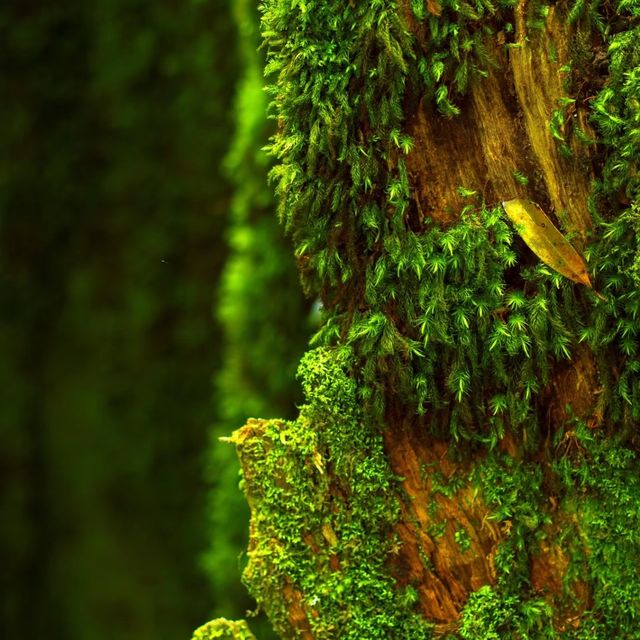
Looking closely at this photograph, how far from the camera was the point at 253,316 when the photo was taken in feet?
8.57

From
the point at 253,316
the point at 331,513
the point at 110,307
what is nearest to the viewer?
the point at 331,513

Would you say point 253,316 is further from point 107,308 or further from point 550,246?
point 107,308

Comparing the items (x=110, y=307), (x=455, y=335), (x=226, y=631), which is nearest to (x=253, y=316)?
(x=226, y=631)

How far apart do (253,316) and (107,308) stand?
1.73 m

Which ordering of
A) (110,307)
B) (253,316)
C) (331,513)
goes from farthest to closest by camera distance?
1. (110,307)
2. (253,316)
3. (331,513)

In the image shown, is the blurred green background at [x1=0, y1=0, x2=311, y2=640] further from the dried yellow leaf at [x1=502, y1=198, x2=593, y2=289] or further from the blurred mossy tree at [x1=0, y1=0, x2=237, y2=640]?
the dried yellow leaf at [x1=502, y1=198, x2=593, y2=289]

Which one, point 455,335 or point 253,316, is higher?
point 253,316

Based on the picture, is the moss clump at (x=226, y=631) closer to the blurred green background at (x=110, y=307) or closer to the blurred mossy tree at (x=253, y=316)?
the blurred mossy tree at (x=253, y=316)

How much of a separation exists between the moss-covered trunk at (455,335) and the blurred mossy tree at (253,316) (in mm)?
1128

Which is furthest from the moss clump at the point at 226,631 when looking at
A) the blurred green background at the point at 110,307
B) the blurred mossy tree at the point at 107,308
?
the blurred mossy tree at the point at 107,308

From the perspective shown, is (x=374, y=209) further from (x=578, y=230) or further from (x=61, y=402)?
(x=61, y=402)

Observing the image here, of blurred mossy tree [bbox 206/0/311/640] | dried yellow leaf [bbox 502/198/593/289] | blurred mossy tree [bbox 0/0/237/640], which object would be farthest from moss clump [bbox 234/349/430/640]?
blurred mossy tree [bbox 0/0/237/640]

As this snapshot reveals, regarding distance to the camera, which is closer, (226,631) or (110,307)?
(226,631)

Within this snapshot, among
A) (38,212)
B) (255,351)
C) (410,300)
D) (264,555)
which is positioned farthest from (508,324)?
(38,212)
